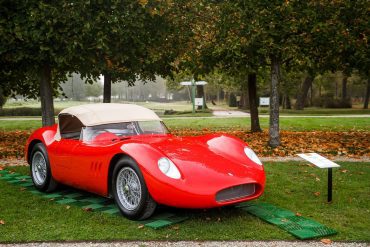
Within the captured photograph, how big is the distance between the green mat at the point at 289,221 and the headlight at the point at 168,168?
1.28 meters

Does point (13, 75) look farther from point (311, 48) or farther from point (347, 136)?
point (347, 136)

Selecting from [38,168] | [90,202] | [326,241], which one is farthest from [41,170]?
[326,241]

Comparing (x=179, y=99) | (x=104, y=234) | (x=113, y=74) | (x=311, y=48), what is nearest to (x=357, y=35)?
(x=311, y=48)

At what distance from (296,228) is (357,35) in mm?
8287

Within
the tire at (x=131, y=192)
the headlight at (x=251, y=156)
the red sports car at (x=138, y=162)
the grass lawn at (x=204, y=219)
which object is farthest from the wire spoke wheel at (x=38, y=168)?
the headlight at (x=251, y=156)

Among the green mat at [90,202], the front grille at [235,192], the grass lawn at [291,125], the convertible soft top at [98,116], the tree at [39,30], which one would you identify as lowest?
the green mat at [90,202]

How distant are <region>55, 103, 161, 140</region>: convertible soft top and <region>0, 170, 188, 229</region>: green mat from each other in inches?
37.8

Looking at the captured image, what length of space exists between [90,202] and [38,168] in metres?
1.58

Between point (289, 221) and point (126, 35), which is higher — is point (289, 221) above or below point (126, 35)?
below

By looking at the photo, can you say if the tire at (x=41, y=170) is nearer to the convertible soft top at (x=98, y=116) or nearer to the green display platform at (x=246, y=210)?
the green display platform at (x=246, y=210)

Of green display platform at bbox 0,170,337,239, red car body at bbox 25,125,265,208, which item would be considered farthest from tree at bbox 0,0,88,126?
green display platform at bbox 0,170,337,239

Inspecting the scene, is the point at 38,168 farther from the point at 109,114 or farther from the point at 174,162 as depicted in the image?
the point at 174,162

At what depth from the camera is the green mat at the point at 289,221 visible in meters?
4.92

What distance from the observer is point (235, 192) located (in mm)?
5336
